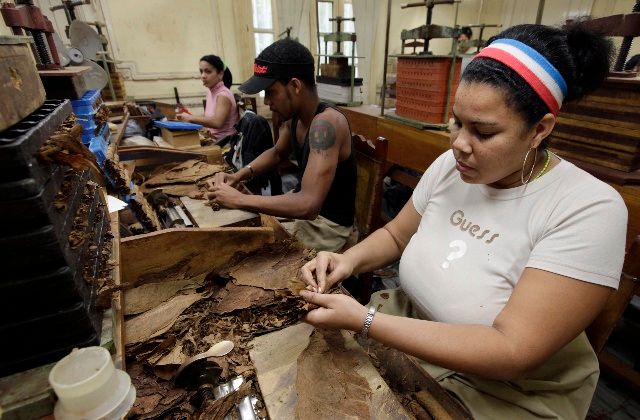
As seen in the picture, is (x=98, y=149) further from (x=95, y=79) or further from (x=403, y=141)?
(x=403, y=141)

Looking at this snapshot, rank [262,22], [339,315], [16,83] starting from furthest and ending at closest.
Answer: [262,22] → [339,315] → [16,83]

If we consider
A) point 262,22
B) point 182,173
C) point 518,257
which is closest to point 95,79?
point 182,173

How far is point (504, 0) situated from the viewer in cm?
905

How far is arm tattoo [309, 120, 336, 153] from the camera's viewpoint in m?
2.10

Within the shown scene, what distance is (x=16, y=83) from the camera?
731 millimetres

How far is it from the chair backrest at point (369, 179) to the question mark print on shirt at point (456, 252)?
3.32 ft

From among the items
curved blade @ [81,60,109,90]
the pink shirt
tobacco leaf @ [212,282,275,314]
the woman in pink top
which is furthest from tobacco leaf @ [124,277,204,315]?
the pink shirt

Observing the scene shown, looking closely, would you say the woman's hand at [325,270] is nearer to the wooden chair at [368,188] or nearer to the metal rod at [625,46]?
the wooden chair at [368,188]

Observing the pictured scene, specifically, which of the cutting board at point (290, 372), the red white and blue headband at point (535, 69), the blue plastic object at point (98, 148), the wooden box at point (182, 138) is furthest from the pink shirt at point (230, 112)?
the red white and blue headband at point (535, 69)

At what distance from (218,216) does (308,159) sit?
0.69m

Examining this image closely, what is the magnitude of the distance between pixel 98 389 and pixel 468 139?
1119mm

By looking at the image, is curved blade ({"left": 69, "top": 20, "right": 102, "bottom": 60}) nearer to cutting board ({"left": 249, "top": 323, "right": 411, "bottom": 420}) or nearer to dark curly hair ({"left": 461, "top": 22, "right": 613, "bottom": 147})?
cutting board ({"left": 249, "top": 323, "right": 411, "bottom": 420})

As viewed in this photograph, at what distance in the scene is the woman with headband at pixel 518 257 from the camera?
0.90 m

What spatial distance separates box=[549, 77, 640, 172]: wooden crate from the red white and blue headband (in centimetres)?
95
